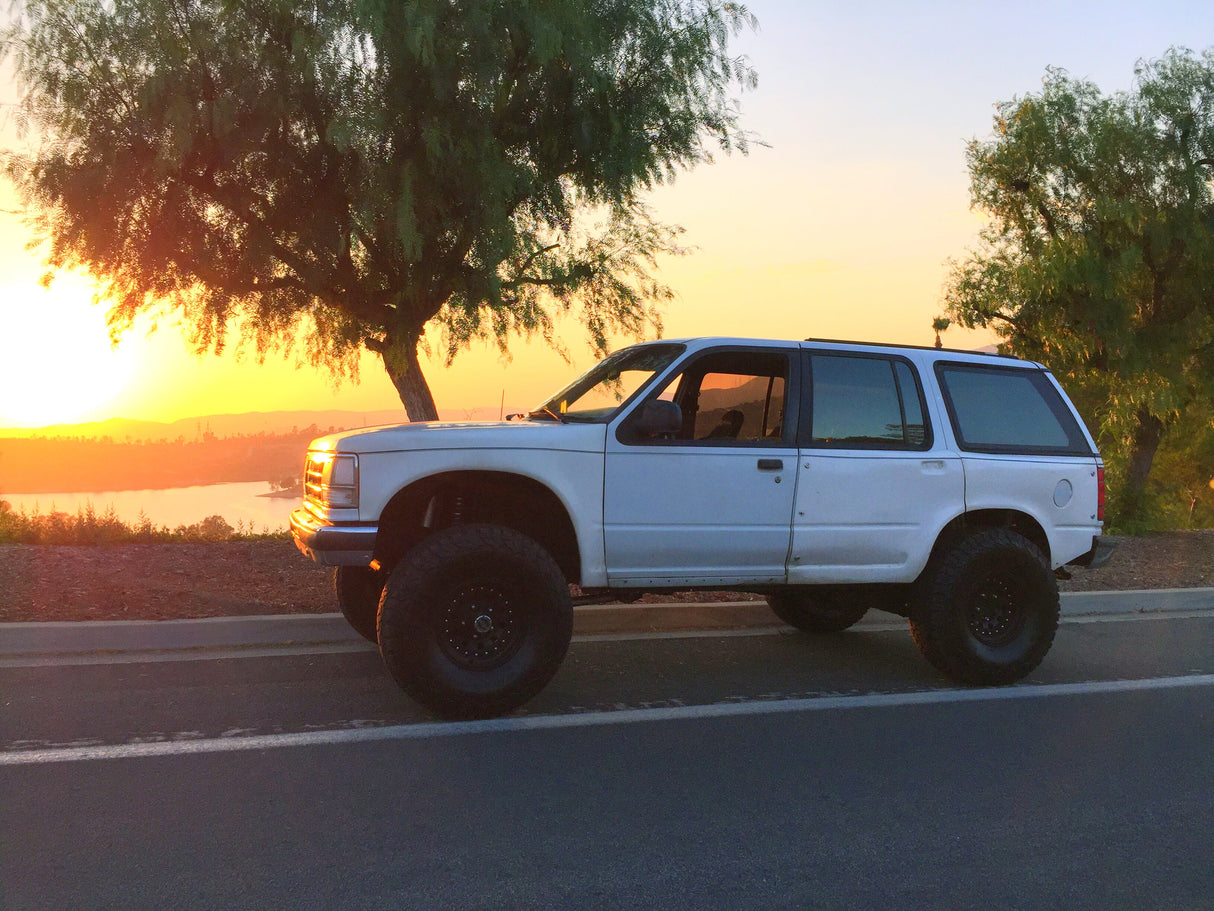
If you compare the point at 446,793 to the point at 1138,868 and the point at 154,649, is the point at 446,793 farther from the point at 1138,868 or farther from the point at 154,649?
the point at 154,649

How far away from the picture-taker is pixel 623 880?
3.78 metres

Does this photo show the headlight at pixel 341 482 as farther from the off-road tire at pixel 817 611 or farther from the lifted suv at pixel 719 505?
the off-road tire at pixel 817 611

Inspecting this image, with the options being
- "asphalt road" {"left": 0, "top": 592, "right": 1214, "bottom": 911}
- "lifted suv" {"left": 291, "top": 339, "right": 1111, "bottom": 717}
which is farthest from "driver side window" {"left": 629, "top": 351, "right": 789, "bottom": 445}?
"asphalt road" {"left": 0, "top": 592, "right": 1214, "bottom": 911}

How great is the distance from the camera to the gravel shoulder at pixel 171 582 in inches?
315

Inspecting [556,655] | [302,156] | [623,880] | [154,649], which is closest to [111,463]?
[302,156]

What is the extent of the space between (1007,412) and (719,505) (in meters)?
2.23

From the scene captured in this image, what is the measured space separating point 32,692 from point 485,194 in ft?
22.8

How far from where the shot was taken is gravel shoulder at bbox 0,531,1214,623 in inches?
315

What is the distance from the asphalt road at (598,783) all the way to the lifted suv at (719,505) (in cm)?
44

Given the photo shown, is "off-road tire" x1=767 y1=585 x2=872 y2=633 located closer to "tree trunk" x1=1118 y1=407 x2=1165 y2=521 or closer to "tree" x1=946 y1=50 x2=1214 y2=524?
"tree" x1=946 y1=50 x2=1214 y2=524

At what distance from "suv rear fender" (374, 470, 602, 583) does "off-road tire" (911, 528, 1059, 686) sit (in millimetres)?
2167

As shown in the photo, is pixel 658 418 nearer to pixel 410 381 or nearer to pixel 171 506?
pixel 410 381

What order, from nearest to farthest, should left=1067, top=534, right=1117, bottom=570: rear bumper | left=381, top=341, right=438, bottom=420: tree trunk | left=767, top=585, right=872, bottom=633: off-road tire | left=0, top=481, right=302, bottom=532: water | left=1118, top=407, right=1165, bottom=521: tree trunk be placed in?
left=1067, top=534, right=1117, bottom=570: rear bumper < left=767, top=585, right=872, bottom=633: off-road tire < left=0, top=481, right=302, bottom=532: water < left=381, top=341, right=438, bottom=420: tree trunk < left=1118, top=407, right=1165, bottom=521: tree trunk

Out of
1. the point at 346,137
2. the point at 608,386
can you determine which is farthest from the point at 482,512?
the point at 346,137
